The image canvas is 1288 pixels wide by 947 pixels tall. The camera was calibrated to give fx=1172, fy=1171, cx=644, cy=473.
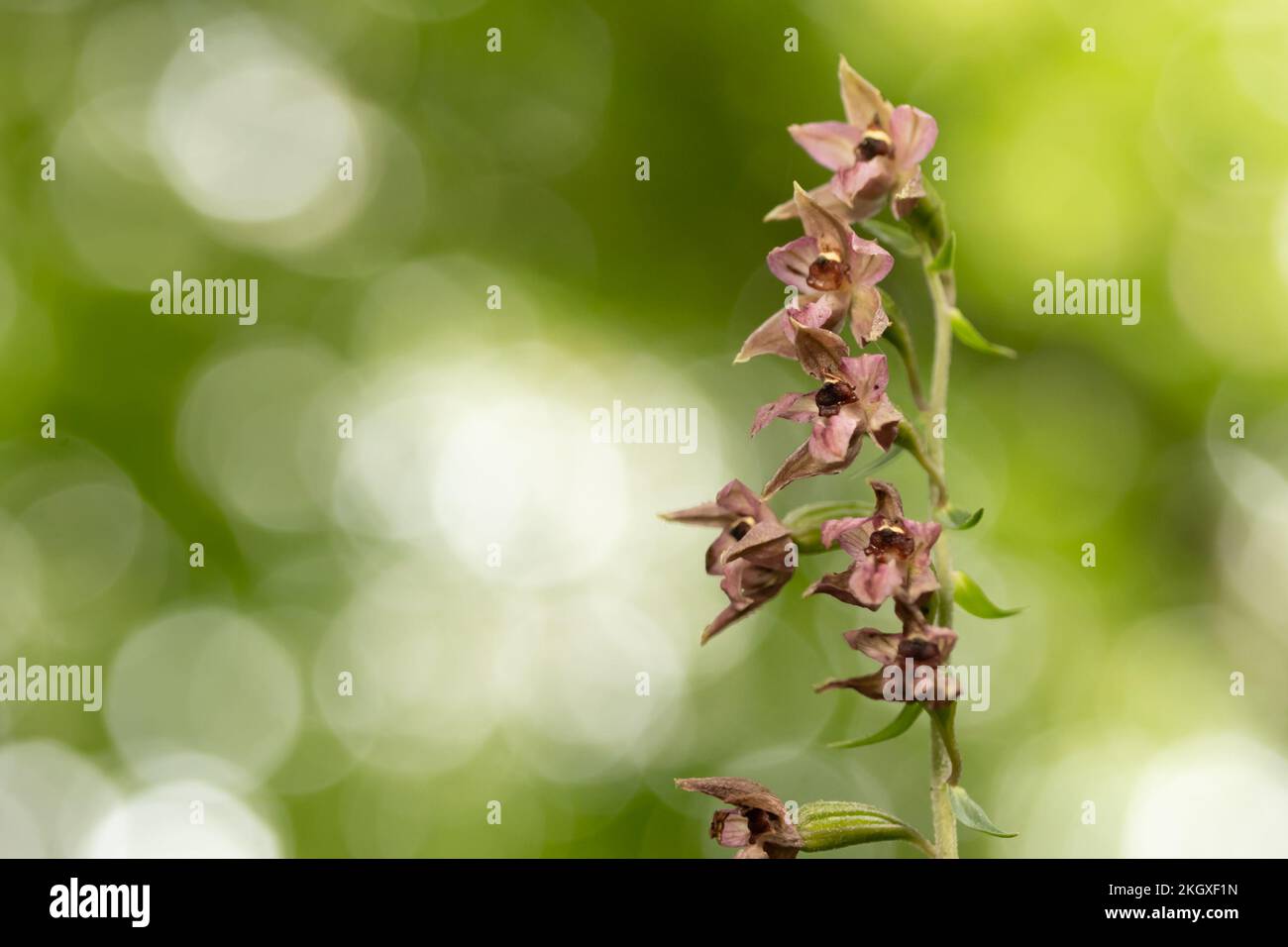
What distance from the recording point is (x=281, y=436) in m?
10.6

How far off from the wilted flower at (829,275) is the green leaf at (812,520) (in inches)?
13.0

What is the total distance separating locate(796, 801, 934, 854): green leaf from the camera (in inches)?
84.3

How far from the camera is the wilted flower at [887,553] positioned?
6.18ft

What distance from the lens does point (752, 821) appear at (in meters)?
2.13

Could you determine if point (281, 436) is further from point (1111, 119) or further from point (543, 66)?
point (1111, 119)

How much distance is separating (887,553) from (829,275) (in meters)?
0.53

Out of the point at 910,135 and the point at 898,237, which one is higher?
the point at 910,135

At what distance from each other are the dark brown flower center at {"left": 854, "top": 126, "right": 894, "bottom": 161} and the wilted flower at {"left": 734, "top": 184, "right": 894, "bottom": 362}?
265 millimetres

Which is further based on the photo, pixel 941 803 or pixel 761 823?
pixel 761 823

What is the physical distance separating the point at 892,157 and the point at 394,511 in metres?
8.67

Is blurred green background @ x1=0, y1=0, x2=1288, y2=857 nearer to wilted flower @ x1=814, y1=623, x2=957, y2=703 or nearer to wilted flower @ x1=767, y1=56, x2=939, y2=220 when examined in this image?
wilted flower @ x1=767, y1=56, x2=939, y2=220
